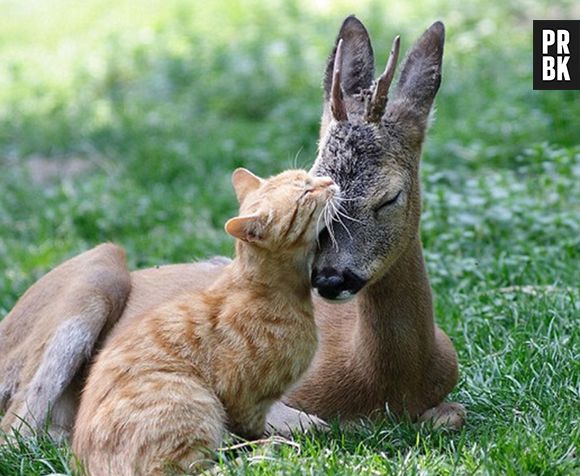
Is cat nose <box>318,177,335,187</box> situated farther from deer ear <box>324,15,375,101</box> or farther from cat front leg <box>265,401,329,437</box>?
cat front leg <box>265,401,329,437</box>

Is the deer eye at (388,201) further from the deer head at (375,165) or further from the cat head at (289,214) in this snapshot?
the cat head at (289,214)

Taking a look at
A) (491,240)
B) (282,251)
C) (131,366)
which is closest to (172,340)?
(131,366)

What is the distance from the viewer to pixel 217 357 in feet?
17.9

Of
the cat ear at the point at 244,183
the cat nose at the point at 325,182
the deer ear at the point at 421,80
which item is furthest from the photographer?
the deer ear at the point at 421,80

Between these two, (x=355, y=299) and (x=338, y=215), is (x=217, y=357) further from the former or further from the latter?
(x=355, y=299)

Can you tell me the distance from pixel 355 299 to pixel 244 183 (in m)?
0.80

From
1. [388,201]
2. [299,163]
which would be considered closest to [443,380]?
[388,201]

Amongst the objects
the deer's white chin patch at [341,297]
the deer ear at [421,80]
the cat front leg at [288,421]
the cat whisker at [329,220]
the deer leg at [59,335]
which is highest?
the deer ear at [421,80]

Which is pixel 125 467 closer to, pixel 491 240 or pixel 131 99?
pixel 491 240

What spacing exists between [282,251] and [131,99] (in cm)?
959

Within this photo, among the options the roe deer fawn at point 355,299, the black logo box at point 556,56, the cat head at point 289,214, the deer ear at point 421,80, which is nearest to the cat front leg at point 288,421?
the roe deer fawn at point 355,299

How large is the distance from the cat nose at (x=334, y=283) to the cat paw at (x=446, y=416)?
0.72 meters

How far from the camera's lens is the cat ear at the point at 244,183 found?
5.98 m

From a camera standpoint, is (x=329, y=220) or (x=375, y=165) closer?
(x=329, y=220)
